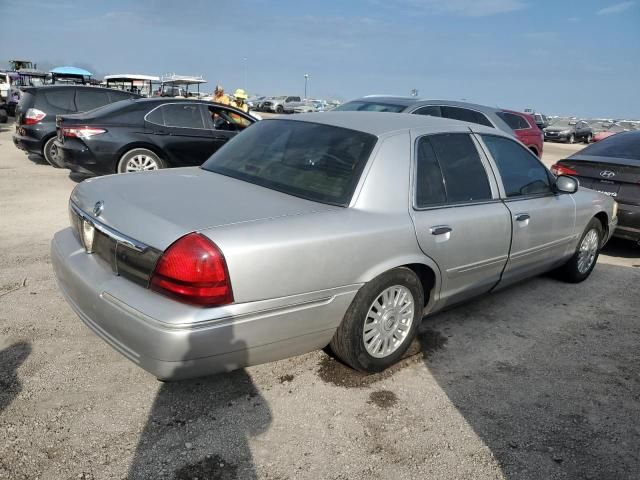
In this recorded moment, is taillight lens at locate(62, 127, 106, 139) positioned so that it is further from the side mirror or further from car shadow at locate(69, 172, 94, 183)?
the side mirror

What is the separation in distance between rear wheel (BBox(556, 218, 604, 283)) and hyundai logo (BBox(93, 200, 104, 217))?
4.01 m

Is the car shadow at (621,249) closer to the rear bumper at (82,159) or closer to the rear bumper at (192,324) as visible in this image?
the rear bumper at (192,324)

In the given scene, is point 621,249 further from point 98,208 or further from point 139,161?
point 139,161

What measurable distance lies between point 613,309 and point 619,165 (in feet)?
7.57

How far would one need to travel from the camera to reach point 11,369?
3.03 meters

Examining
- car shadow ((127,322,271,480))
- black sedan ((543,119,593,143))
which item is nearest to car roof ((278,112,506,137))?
car shadow ((127,322,271,480))

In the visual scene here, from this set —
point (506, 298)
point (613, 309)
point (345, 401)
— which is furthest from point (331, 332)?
point (613, 309)

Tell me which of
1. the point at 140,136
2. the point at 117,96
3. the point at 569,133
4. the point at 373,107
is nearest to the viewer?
the point at 140,136

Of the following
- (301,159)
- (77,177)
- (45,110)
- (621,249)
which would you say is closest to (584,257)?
(621,249)

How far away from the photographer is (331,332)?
2.91 meters

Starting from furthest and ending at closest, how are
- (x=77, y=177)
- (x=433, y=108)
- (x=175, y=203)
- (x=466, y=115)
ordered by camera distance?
(x=77, y=177) < (x=466, y=115) < (x=433, y=108) < (x=175, y=203)

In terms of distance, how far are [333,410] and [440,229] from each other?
1236 mm

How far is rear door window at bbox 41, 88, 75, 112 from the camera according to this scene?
9.76m

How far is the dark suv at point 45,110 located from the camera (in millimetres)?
9609
